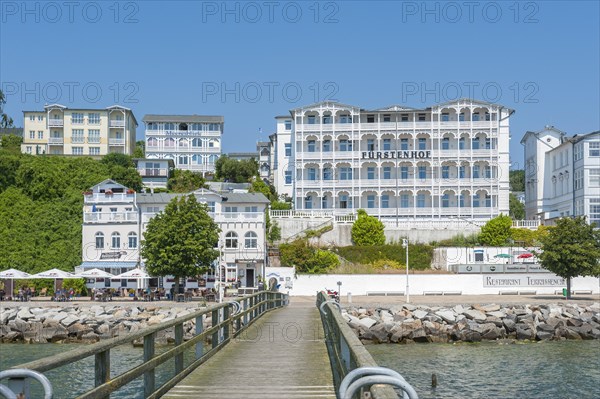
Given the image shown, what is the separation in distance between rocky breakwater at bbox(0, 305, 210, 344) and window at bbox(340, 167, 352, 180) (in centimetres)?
5042

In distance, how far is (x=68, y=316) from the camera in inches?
1688

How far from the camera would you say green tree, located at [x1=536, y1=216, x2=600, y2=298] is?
5481cm

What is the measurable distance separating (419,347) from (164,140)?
90.8 m

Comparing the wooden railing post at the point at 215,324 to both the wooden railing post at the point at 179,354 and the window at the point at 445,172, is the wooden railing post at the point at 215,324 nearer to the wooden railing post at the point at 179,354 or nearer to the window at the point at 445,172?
the wooden railing post at the point at 179,354

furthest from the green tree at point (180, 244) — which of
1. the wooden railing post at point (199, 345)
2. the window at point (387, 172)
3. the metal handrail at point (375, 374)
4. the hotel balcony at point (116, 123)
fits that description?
the hotel balcony at point (116, 123)

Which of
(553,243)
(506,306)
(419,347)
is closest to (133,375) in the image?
(419,347)

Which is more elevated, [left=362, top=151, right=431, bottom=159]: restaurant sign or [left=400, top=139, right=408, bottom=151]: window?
[left=400, top=139, right=408, bottom=151]: window

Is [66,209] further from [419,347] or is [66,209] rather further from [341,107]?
[419,347]

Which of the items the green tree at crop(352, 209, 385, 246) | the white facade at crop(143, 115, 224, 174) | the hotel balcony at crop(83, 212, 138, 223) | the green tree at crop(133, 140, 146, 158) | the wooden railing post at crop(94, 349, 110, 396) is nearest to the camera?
the wooden railing post at crop(94, 349, 110, 396)

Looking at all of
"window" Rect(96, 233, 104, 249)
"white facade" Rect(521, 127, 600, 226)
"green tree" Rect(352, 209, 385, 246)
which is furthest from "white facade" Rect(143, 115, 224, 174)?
"window" Rect(96, 233, 104, 249)

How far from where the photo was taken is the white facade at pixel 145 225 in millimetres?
67812

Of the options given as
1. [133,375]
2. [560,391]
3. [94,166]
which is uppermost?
[94,166]

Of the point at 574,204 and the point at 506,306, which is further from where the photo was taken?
the point at 574,204

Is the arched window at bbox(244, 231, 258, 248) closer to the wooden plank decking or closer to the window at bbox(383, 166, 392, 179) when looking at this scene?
the window at bbox(383, 166, 392, 179)
